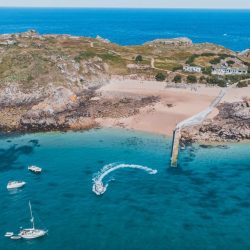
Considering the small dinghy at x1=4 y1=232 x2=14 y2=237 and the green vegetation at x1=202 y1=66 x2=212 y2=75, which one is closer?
the small dinghy at x1=4 y1=232 x2=14 y2=237

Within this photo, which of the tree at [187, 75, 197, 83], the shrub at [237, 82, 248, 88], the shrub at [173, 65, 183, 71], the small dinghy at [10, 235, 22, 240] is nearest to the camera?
the small dinghy at [10, 235, 22, 240]

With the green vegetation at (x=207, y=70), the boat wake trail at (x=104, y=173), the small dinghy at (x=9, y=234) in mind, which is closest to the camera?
the small dinghy at (x=9, y=234)

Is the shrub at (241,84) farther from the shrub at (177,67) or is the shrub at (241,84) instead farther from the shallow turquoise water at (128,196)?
the shallow turquoise water at (128,196)

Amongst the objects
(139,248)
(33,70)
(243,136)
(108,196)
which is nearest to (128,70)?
(33,70)

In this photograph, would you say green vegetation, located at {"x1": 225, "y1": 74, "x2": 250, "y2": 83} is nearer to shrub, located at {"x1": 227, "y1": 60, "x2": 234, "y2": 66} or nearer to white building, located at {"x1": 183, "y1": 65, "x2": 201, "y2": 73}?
white building, located at {"x1": 183, "y1": 65, "x2": 201, "y2": 73}

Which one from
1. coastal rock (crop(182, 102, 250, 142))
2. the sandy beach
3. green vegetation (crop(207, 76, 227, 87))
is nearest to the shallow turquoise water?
coastal rock (crop(182, 102, 250, 142))

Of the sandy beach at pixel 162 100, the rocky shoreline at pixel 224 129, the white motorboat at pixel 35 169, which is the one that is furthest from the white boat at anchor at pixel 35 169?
the rocky shoreline at pixel 224 129
